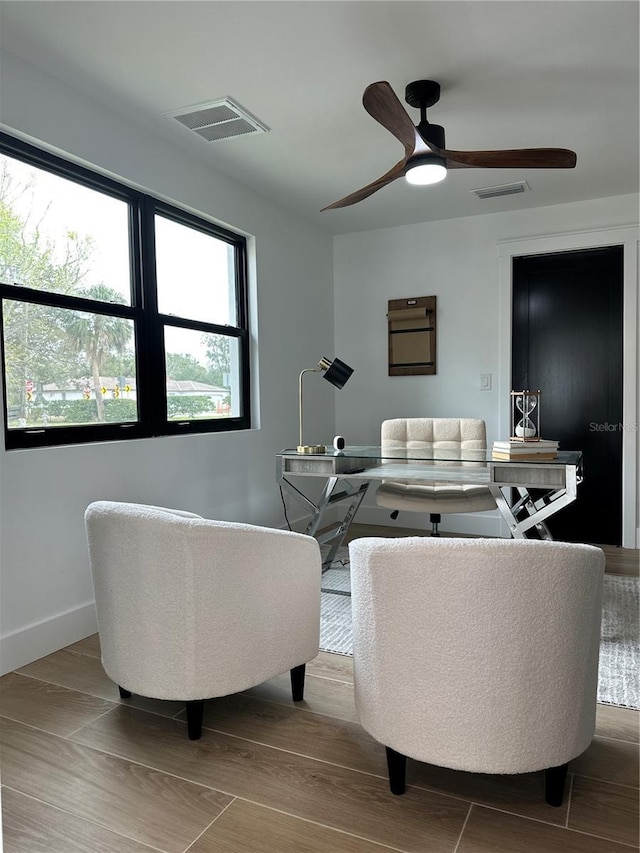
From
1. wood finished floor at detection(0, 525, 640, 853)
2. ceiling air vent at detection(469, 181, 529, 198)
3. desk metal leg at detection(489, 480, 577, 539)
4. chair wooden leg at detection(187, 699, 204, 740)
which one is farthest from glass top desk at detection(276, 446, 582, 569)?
ceiling air vent at detection(469, 181, 529, 198)

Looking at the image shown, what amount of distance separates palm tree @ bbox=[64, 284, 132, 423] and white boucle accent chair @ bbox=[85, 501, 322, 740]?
1.07 meters

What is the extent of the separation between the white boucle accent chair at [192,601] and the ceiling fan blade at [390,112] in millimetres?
1518

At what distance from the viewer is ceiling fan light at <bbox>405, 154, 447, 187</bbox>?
2.35 m

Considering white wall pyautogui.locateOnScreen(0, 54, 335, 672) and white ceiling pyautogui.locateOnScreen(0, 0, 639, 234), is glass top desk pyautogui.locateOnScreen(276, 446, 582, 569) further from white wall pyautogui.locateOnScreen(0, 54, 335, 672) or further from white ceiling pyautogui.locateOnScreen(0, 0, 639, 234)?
white ceiling pyautogui.locateOnScreen(0, 0, 639, 234)

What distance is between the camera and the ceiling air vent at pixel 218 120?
2664 millimetres

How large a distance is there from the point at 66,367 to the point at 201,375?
3.17 ft

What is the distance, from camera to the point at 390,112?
2156 mm

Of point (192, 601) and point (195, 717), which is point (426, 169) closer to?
point (192, 601)

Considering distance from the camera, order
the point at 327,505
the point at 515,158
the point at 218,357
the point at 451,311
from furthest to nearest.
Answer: the point at 451,311
the point at 218,357
the point at 327,505
the point at 515,158

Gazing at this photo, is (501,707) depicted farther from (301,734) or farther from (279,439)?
(279,439)

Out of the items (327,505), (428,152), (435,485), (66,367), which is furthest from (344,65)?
(435,485)

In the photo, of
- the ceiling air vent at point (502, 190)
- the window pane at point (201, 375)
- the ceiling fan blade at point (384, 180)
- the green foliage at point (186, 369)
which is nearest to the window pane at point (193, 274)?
the window pane at point (201, 375)

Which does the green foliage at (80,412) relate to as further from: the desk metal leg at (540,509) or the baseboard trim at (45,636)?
the desk metal leg at (540,509)

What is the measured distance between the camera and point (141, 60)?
2311 mm
